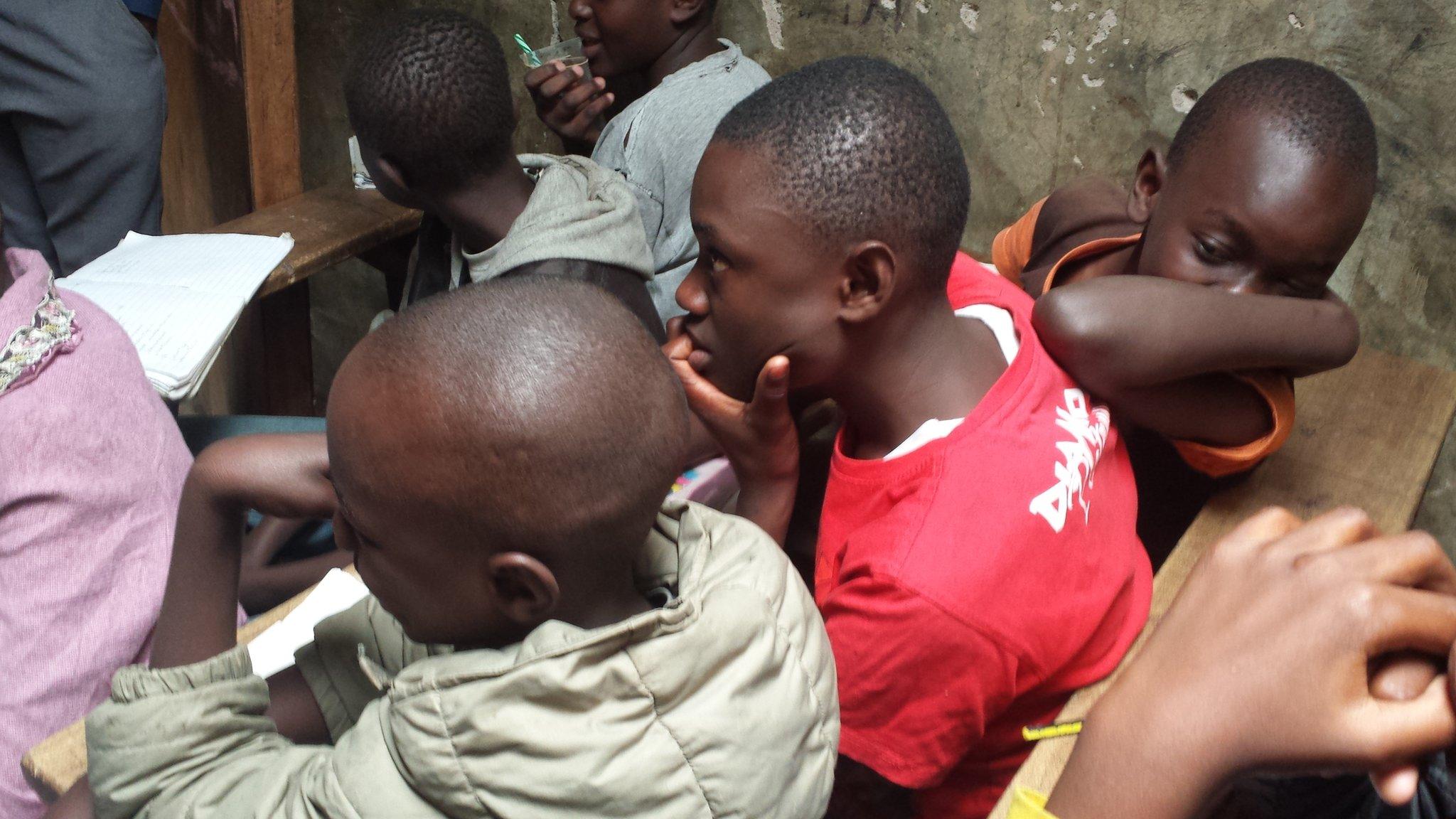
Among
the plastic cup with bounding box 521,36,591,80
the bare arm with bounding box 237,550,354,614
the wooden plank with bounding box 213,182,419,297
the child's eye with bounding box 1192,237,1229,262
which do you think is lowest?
the bare arm with bounding box 237,550,354,614

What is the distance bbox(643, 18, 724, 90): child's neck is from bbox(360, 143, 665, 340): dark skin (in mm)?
600

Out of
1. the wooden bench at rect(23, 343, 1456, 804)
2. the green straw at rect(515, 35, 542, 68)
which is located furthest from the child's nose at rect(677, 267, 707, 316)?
the green straw at rect(515, 35, 542, 68)

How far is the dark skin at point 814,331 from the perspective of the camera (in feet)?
3.84

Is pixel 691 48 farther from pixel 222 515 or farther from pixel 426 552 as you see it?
pixel 426 552

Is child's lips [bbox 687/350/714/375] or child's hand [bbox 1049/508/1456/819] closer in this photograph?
child's hand [bbox 1049/508/1456/819]

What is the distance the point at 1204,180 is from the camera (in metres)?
1.41

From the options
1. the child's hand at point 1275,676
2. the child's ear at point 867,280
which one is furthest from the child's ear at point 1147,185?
the child's hand at point 1275,676

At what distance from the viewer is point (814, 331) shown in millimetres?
1204

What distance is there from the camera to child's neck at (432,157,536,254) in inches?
77.3

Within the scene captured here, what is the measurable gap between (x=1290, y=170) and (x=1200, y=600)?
0.77m

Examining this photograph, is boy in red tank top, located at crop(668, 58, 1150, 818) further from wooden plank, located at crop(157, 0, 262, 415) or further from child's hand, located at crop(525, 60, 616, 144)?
wooden plank, located at crop(157, 0, 262, 415)

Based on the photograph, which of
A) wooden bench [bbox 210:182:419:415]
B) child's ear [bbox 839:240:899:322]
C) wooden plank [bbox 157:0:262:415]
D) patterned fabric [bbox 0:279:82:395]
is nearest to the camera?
child's ear [bbox 839:240:899:322]

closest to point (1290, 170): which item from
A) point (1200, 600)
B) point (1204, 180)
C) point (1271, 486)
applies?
point (1204, 180)

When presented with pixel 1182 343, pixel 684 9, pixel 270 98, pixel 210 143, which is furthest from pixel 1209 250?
pixel 210 143
